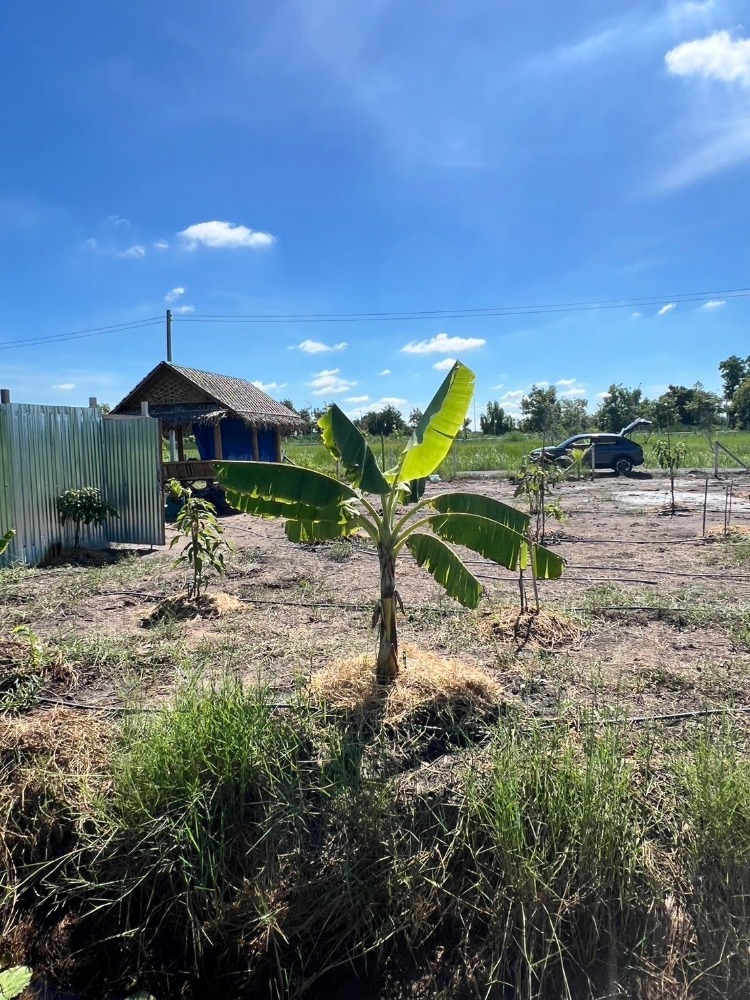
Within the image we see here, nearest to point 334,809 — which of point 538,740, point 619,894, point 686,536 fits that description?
point 538,740

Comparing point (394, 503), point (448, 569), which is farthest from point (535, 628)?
point (394, 503)

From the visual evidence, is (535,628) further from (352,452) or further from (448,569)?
(352,452)

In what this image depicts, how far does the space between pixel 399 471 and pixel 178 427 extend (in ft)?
42.1

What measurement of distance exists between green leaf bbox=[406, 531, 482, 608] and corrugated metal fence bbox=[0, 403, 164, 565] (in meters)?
6.92

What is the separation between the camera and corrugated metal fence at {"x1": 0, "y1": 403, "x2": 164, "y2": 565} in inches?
339

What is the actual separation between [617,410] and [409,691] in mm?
53975

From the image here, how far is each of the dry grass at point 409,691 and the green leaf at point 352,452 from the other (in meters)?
1.29

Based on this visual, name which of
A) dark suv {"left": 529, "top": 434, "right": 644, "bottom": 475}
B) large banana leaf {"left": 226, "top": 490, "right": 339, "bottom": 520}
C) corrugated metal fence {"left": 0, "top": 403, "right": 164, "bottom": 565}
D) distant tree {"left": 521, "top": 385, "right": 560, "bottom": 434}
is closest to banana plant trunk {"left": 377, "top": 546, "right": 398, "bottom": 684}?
large banana leaf {"left": 226, "top": 490, "right": 339, "bottom": 520}

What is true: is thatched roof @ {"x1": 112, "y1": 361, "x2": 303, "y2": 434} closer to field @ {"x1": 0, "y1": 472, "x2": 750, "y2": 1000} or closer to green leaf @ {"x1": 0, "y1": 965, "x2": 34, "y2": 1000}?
Result: field @ {"x1": 0, "y1": 472, "x2": 750, "y2": 1000}

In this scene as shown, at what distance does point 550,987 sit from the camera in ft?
8.24

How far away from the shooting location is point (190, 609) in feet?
19.8

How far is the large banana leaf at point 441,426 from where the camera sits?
3.90m

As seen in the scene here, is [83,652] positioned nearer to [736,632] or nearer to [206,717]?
[206,717]

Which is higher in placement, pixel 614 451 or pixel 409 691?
pixel 614 451
